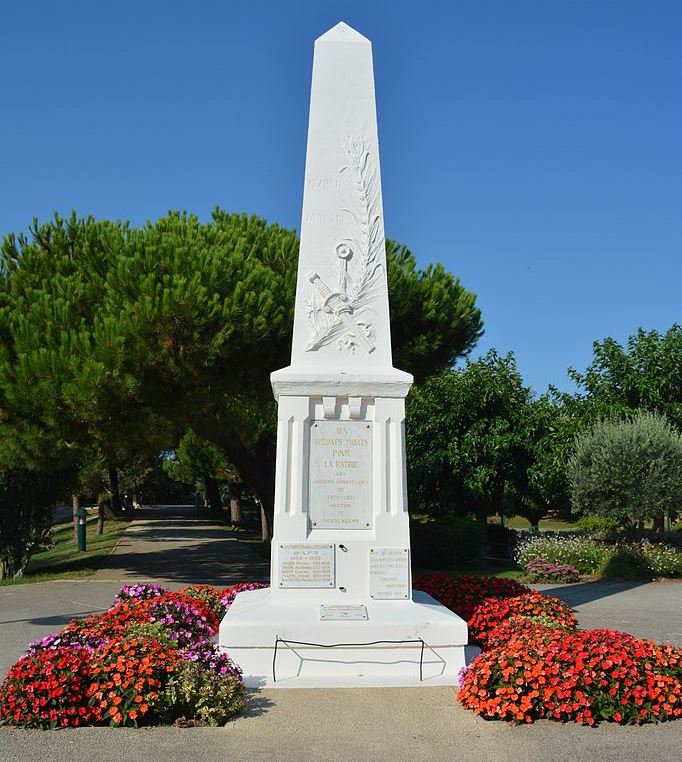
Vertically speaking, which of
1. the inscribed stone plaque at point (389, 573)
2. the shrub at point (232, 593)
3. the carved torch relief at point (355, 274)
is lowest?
the shrub at point (232, 593)

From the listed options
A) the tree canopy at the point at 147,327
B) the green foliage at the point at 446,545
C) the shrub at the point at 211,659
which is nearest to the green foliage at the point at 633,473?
the green foliage at the point at 446,545

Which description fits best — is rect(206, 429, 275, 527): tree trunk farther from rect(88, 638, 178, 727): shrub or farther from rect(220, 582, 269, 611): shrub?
rect(88, 638, 178, 727): shrub

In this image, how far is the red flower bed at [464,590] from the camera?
922 centimetres

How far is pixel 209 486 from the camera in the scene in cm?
4975

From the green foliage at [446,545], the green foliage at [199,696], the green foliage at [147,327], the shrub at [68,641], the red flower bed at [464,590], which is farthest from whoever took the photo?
the green foliage at [446,545]

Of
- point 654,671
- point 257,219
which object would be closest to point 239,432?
point 257,219

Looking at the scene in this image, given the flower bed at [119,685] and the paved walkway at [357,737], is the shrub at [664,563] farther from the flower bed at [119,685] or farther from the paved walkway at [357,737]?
the flower bed at [119,685]

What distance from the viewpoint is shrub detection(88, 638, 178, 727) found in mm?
5984

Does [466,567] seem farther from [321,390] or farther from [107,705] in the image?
[107,705]

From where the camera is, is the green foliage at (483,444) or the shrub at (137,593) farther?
the green foliage at (483,444)

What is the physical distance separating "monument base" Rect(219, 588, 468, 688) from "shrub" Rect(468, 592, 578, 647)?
97cm

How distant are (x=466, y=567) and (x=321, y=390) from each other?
1454 centimetres

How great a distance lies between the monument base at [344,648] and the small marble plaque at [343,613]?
0.02 meters

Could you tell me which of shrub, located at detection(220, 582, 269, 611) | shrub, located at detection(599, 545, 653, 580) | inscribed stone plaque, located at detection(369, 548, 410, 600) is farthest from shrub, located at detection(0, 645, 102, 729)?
shrub, located at detection(599, 545, 653, 580)
